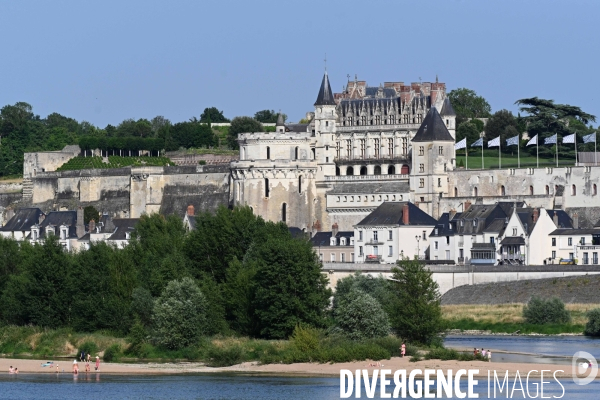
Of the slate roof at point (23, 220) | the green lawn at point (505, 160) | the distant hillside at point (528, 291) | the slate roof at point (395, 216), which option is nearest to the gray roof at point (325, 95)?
the green lawn at point (505, 160)

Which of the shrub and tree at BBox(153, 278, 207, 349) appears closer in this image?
the shrub

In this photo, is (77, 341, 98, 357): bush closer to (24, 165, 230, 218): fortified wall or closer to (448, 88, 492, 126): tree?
(24, 165, 230, 218): fortified wall

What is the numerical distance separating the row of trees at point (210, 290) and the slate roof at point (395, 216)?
1390 cm

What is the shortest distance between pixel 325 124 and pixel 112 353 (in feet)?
127

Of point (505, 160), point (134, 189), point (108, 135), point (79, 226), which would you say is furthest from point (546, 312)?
point (108, 135)

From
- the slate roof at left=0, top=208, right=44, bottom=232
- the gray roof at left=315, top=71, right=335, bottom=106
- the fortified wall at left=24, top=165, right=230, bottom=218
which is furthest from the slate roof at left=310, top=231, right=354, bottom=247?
the slate roof at left=0, top=208, right=44, bottom=232

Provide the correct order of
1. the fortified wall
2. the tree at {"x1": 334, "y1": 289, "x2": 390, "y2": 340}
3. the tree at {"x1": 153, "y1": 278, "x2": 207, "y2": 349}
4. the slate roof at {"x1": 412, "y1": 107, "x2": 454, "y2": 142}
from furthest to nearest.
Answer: the fortified wall < the slate roof at {"x1": 412, "y1": 107, "x2": 454, "y2": 142} < the tree at {"x1": 153, "y1": 278, "x2": 207, "y2": 349} < the tree at {"x1": 334, "y1": 289, "x2": 390, "y2": 340}

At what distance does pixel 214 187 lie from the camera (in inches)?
3693

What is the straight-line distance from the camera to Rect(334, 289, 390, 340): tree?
169 ft

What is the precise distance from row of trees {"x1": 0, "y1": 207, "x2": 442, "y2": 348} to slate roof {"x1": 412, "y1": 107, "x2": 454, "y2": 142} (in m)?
22.7

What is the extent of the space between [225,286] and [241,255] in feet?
12.8

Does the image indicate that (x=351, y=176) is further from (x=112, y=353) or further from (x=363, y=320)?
(x=363, y=320)

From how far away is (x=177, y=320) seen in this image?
52375 mm

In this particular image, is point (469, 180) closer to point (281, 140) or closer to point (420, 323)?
point (281, 140)
